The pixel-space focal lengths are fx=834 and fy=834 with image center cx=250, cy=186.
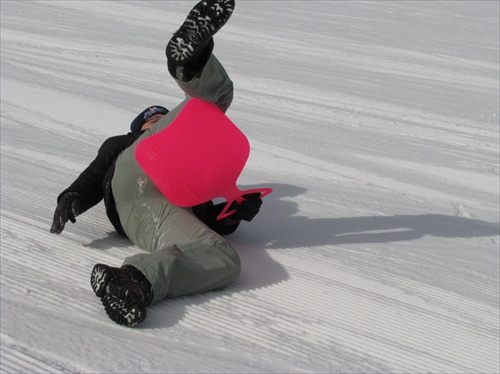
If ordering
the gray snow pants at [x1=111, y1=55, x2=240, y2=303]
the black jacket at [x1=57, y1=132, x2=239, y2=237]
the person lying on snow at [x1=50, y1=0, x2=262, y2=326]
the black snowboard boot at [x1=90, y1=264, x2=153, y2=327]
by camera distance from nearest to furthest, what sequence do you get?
1. the black snowboard boot at [x1=90, y1=264, x2=153, y2=327]
2. the person lying on snow at [x1=50, y1=0, x2=262, y2=326]
3. the gray snow pants at [x1=111, y1=55, x2=240, y2=303]
4. the black jacket at [x1=57, y1=132, x2=239, y2=237]

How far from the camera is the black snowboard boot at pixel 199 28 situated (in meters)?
2.66

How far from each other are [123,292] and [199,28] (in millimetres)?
879

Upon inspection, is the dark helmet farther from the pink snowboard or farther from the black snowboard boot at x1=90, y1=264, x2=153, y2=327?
the black snowboard boot at x1=90, y1=264, x2=153, y2=327

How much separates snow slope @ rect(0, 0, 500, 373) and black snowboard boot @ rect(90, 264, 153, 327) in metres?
0.04

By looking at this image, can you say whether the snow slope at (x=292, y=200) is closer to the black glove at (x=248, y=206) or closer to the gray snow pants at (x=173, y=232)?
the gray snow pants at (x=173, y=232)

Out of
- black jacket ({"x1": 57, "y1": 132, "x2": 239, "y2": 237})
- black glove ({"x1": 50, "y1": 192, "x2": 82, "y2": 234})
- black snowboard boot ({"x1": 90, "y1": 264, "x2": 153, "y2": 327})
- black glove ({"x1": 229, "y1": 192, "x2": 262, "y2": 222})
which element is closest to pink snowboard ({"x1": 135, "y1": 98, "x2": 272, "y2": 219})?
black glove ({"x1": 229, "y1": 192, "x2": 262, "y2": 222})

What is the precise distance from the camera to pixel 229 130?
9.57 ft

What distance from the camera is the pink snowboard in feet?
9.50

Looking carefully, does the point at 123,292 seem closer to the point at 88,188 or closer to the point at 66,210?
the point at 66,210

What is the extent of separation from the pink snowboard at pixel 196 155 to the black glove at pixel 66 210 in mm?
311

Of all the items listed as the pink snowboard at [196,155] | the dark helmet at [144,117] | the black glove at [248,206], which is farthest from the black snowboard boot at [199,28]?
the dark helmet at [144,117]

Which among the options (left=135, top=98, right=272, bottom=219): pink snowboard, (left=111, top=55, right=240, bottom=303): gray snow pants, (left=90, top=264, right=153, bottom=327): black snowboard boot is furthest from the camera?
(left=135, top=98, right=272, bottom=219): pink snowboard

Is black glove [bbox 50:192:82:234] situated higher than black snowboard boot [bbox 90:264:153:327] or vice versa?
black snowboard boot [bbox 90:264:153:327]

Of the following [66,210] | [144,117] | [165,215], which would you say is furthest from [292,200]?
[66,210]
